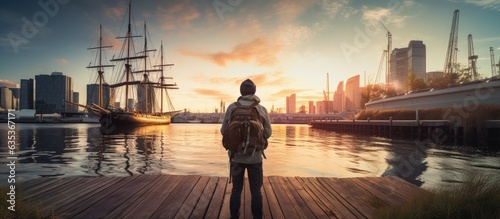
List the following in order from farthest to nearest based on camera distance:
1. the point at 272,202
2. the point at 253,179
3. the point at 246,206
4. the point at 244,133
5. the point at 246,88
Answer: the point at 272,202 → the point at 246,206 → the point at 246,88 → the point at 253,179 → the point at 244,133

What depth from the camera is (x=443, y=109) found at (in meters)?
35.3

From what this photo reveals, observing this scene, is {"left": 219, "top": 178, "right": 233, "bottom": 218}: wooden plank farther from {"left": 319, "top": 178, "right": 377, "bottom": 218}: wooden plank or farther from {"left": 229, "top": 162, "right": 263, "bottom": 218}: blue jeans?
{"left": 319, "top": 178, "right": 377, "bottom": 218}: wooden plank

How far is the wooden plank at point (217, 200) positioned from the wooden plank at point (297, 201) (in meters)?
1.45

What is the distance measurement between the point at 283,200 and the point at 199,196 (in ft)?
5.91

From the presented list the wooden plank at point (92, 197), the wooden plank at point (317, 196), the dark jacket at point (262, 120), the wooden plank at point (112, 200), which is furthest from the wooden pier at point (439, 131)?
the wooden plank at point (92, 197)

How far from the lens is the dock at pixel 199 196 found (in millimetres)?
4891

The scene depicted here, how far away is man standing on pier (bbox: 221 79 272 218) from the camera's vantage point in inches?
162

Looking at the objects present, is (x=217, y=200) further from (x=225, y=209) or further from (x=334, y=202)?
(x=334, y=202)

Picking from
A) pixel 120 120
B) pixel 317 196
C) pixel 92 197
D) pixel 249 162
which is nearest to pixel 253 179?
pixel 249 162

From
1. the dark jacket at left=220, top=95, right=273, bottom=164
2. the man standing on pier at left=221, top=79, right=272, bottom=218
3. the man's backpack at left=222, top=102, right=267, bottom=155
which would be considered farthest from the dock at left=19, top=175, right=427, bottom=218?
the man's backpack at left=222, top=102, right=267, bottom=155

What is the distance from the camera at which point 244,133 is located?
4008mm

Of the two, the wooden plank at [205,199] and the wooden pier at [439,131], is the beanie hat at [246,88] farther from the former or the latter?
the wooden pier at [439,131]

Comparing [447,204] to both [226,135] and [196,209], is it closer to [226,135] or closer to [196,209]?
[226,135]

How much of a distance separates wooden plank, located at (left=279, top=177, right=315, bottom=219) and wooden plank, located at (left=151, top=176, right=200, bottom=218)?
224cm
